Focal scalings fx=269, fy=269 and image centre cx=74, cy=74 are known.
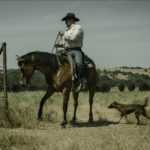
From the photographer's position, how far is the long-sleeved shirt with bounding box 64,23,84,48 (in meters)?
8.26

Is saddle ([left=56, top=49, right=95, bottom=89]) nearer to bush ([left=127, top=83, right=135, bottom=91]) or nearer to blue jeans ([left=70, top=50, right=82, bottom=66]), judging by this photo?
blue jeans ([left=70, top=50, right=82, bottom=66])

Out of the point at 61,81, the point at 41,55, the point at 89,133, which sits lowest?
the point at 89,133

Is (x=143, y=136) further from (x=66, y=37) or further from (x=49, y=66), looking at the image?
(x=66, y=37)

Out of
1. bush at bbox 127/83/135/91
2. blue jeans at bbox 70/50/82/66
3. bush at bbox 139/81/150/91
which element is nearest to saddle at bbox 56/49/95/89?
blue jeans at bbox 70/50/82/66

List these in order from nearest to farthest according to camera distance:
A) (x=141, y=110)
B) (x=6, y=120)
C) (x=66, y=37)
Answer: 1. (x=6, y=120)
2. (x=66, y=37)
3. (x=141, y=110)

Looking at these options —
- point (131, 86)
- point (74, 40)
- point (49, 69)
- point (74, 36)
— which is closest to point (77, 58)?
point (74, 40)

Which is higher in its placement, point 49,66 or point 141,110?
point 49,66

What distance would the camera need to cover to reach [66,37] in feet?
27.4

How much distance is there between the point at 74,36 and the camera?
27.2ft

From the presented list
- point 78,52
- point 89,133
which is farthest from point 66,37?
point 89,133

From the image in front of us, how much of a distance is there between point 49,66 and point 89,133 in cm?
225

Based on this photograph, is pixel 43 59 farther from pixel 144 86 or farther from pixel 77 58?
pixel 144 86

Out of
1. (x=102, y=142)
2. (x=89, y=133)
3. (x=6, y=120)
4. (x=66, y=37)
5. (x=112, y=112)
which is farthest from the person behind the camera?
(x=112, y=112)

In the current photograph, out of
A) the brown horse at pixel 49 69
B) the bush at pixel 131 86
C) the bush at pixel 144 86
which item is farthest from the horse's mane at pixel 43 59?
the bush at pixel 131 86
